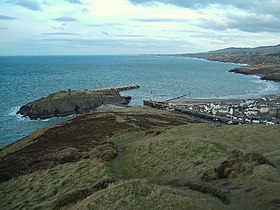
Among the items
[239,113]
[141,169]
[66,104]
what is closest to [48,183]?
[141,169]

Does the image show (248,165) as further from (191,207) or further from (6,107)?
(6,107)

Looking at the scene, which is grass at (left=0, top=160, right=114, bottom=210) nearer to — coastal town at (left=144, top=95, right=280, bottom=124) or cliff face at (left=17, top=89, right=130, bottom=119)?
coastal town at (left=144, top=95, right=280, bottom=124)

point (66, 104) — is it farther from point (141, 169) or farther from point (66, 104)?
point (141, 169)

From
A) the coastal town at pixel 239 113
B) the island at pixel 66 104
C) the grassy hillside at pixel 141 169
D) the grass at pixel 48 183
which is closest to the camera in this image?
the grassy hillside at pixel 141 169

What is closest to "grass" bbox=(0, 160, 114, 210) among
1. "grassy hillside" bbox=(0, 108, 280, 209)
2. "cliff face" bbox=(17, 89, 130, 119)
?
"grassy hillside" bbox=(0, 108, 280, 209)

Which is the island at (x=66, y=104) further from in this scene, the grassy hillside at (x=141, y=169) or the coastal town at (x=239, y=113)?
the grassy hillside at (x=141, y=169)

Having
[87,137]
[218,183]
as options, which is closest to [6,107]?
[87,137]

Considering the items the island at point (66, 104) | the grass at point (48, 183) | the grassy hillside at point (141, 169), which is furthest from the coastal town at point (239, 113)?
the grass at point (48, 183)
